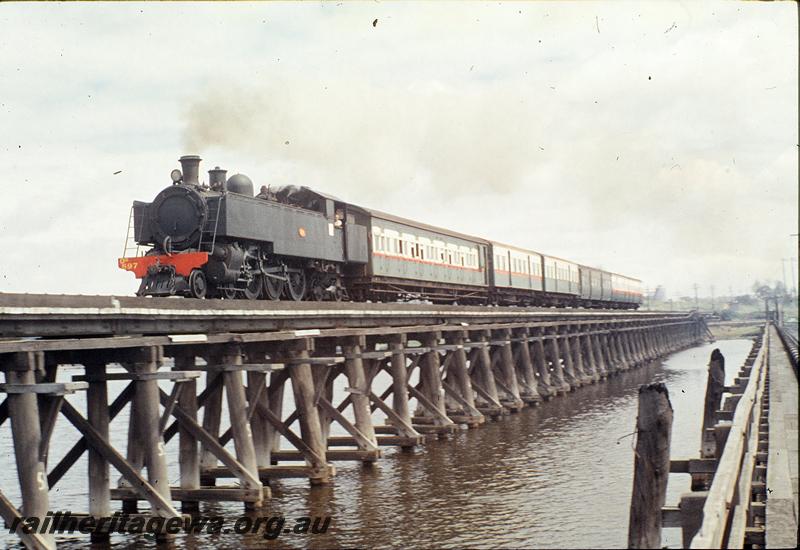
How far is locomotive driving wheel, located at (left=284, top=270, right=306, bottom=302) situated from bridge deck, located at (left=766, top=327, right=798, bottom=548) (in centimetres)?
1044

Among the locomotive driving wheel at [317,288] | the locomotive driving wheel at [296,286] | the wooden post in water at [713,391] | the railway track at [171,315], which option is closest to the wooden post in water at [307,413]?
the railway track at [171,315]

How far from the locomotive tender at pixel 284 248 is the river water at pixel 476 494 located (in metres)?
4.30

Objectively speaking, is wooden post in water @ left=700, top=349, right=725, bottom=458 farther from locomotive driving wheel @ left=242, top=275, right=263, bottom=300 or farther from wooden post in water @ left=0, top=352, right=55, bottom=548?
wooden post in water @ left=0, top=352, right=55, bottom=548

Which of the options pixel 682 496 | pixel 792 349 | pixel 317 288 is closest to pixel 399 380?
pixel 317 288

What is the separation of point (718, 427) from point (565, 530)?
4865mm

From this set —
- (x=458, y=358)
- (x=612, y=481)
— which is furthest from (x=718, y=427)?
(x=458, y=358)

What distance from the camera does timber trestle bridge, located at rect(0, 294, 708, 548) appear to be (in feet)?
35.3

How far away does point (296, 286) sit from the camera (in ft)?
72.1

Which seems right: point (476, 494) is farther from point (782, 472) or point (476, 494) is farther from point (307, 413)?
point (782, 472)

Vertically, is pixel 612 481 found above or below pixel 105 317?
below

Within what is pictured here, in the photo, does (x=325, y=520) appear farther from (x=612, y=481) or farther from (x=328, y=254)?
(x=328, y=254)

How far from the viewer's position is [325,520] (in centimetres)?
1470

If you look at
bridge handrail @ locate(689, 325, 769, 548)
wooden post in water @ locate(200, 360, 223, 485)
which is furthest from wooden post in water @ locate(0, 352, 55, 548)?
bridge handrail @ locate(689, 325, 769, 548)

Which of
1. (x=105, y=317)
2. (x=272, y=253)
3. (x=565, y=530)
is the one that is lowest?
(x=565, y=530)
